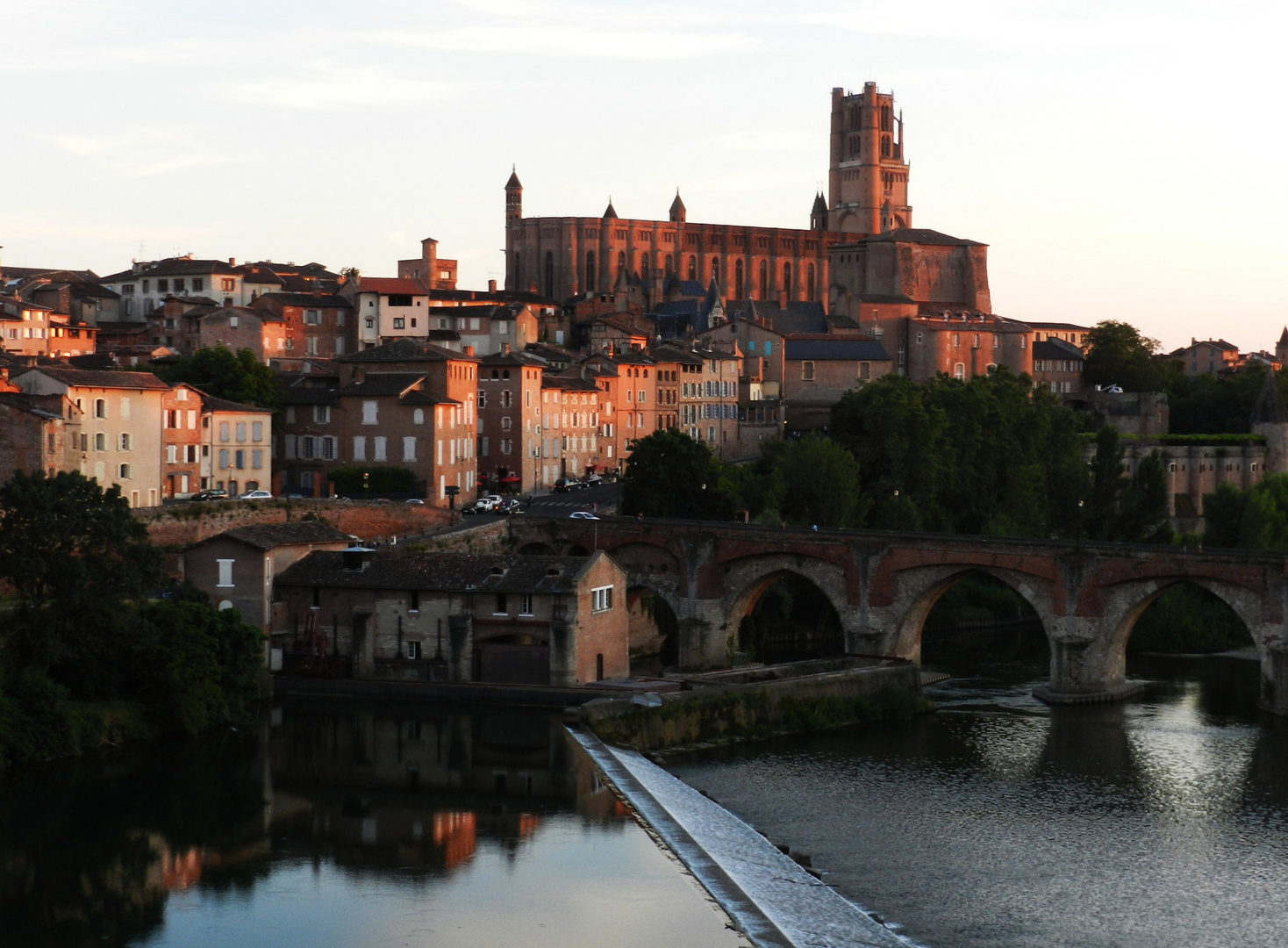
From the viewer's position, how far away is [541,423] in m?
81.4

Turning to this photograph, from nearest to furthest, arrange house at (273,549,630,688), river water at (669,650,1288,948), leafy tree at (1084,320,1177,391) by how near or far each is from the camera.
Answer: river water at (669,650,1288,948) < house at (273,549,630,688) < leafy tree at (1084,320,1177,391)

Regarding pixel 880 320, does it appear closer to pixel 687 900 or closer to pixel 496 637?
pixel 496 637

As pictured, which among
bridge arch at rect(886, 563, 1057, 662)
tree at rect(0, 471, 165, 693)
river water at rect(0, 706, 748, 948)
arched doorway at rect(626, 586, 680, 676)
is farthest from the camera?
arched doorway at rect(626, 586, 680, 676)

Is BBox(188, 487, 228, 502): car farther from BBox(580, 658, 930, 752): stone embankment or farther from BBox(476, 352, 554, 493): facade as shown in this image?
BBox(580, 658, 930, 752): stone embankment

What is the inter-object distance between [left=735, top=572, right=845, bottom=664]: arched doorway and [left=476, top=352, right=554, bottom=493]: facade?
657 inches

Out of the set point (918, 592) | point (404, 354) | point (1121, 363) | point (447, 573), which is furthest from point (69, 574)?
point (1121, 363)

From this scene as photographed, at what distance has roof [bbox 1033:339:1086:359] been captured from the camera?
121m

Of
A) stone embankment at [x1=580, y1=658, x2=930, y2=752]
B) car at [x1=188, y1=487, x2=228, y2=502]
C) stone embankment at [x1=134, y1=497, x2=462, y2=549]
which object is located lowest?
stone embankment at [x1=580, y1=658, x2=930, y2=752]

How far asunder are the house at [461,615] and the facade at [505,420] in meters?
27.8

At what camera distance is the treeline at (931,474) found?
227 feet

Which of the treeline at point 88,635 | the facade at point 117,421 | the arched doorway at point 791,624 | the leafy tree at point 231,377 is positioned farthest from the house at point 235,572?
the leafy tree at point 231,377

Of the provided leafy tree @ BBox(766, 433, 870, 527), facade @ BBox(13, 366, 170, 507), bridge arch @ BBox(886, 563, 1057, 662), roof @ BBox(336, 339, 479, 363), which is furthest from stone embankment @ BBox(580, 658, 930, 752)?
roof @ BBox(336, 339, 479, 363)

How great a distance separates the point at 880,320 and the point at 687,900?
283ft

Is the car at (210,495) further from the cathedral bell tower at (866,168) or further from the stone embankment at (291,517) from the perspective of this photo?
the cathedral bell tower at (866,168)
